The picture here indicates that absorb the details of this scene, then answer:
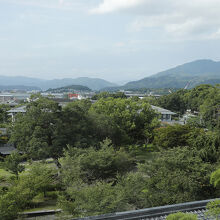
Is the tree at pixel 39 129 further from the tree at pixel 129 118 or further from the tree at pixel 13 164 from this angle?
the tree at pixel 129 118

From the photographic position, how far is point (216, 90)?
38.2m

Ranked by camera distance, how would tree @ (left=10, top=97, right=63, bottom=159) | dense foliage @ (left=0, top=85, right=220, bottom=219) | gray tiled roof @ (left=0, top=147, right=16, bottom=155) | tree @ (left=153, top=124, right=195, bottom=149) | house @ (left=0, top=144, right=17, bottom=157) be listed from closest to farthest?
dense foliage @ (left=0, top=85, right=220, bottom=219) < tree @ (left=10, top=97, right=63, bottom=159) < tree @ (left=153, top=124, right=195, bottom=149) < house @ (left=0, top=144, right=17, bottom=157) < gray tiled roof @ (left=0, top=147, right=16, bottom=155)

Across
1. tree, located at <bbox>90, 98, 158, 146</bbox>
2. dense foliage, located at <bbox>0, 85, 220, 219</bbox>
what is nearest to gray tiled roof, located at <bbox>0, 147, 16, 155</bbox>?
dense foliage, located at <bbox>0, 85, 220, 219</bbox>

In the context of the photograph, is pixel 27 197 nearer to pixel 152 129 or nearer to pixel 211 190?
pixel 211 190

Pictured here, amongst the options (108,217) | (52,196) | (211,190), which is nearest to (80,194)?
(108,217)

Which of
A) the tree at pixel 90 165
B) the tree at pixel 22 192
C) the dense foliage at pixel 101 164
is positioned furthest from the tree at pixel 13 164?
the tree at pixel 90 165

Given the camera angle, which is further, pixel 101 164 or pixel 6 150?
pixel 6 150

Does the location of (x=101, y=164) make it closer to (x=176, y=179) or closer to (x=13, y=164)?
(x=176, y=179)

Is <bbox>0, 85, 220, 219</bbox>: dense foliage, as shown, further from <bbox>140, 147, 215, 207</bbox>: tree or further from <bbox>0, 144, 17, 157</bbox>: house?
<bbox>0, 144, 17, 157</bbox>: house

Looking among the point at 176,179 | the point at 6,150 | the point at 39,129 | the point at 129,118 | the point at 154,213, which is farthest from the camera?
the point at 6,150

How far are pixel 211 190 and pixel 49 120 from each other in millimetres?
9787

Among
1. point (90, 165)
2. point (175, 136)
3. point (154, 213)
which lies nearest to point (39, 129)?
point (90, 165)

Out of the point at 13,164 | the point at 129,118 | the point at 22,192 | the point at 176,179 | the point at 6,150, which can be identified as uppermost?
the point at 129,118

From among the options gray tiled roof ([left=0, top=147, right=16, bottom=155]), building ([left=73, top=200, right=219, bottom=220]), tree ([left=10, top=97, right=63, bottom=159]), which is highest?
tree ([left=10, top=97, right=63, bottom=159])
